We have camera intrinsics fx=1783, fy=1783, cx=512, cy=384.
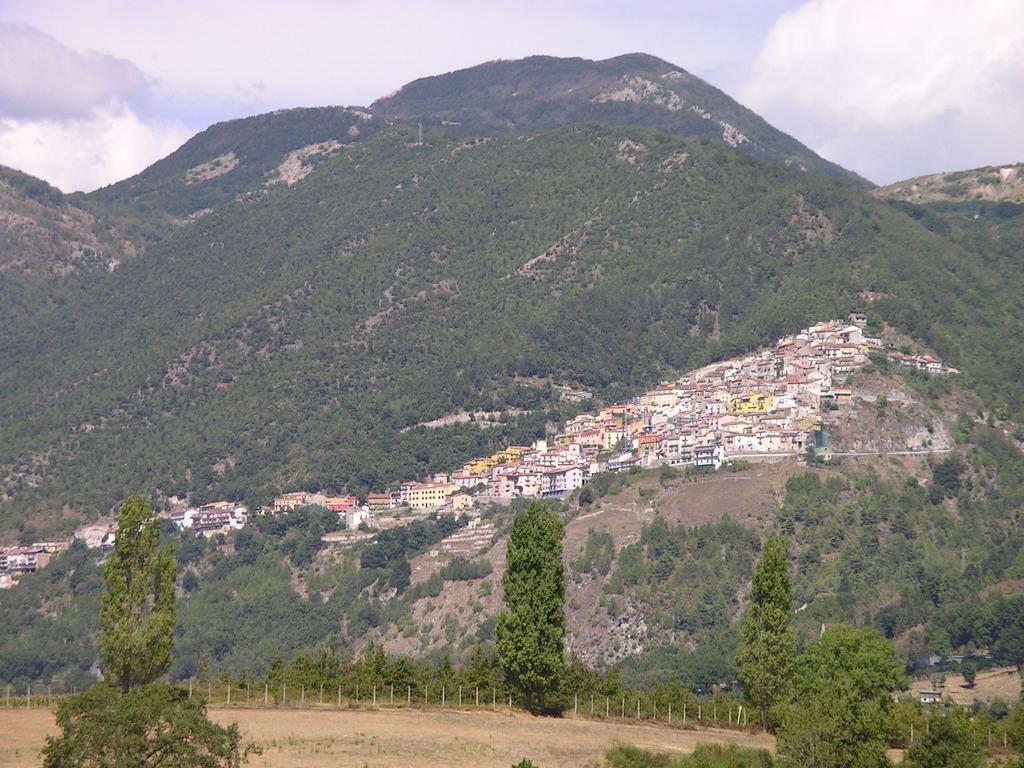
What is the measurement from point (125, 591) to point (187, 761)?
71.5ft

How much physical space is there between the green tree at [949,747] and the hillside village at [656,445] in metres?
98.9

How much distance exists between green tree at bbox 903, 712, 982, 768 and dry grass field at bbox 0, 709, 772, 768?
730 centimetres

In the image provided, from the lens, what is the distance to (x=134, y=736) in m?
46.8

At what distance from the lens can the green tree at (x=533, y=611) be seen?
70.6 m

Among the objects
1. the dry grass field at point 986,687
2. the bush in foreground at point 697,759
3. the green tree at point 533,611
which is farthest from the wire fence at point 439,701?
the dry grass field at point 986,687

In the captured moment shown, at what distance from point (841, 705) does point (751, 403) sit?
11824 cm

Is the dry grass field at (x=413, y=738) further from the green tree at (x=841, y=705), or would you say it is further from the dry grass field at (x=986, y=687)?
the dry grass field at (x=986, y=687)

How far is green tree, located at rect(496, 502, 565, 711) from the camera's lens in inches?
2781

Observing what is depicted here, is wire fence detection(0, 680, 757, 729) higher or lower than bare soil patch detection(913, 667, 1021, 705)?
lower

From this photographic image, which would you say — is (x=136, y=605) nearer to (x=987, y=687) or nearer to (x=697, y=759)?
(x=697, y=759)

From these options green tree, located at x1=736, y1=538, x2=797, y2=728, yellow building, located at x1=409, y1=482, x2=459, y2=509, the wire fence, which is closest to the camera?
the wire fence

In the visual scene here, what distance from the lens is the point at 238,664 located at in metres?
146

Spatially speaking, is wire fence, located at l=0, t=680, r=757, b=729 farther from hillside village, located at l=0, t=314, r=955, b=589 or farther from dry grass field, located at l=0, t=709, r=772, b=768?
hillside village, located at l=0, t=314, r=955, b=589

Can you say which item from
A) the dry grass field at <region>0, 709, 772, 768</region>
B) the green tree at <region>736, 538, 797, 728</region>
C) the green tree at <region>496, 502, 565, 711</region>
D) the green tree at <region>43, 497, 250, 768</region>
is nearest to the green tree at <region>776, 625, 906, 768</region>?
the green tree at <region>736, 538, 797, 728</region>
